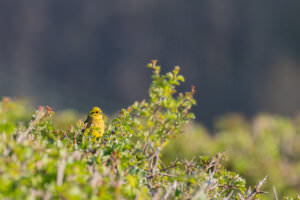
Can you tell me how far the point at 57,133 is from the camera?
6.21 feet

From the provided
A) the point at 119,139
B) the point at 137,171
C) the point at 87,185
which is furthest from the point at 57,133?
the point at 87,185

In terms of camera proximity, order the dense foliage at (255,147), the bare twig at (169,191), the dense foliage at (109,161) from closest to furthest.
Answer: the dense foliage at (109,161)
the bare twig at (169,191)
the dense foliage at (255,147)

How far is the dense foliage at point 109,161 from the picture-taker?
1.25 metres

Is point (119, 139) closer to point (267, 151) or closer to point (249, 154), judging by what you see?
point (249, 154)

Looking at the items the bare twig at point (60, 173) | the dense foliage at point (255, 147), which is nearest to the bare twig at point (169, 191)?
the bare twig at point (60, 173)

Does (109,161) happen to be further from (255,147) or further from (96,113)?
(255,147)

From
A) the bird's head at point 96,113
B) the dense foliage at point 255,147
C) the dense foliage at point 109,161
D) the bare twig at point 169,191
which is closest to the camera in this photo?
the dense foliage at point 109,161

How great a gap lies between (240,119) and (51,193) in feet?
44.9

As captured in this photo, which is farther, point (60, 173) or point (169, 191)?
point (169, 191)

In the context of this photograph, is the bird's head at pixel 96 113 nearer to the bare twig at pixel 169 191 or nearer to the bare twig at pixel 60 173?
the bare twig at pixel 169 191

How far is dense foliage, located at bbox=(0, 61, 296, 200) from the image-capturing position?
1250 millimetres

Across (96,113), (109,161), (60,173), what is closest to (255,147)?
(96,113)

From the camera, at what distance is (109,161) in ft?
5.61

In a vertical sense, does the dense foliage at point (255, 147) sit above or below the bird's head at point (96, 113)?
above
